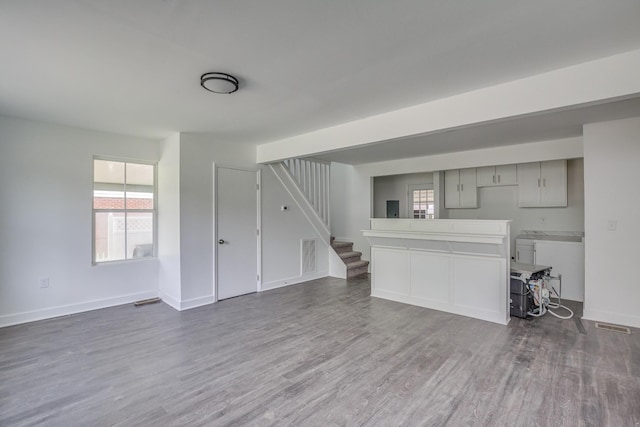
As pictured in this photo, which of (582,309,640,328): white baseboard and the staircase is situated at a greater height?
the staircase

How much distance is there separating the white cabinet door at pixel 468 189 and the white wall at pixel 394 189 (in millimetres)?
800

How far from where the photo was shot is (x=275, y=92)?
2816 millimetres

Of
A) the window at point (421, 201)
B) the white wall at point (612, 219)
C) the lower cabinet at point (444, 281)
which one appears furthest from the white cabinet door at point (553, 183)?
the lower cabinet at point (444, 281)

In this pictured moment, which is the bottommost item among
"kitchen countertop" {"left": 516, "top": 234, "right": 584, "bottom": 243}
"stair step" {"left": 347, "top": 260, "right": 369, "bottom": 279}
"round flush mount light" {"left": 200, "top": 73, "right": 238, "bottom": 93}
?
"stair step" {"left": 347, "top": 260, "right": 369, "bottom": 279}

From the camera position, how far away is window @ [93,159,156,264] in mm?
4238

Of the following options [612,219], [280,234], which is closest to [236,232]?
[280,234]

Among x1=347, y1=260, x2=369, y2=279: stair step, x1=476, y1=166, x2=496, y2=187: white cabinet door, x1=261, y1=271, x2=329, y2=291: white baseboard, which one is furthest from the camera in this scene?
x1=347, y1=260, x2=369, y2=279: stair step

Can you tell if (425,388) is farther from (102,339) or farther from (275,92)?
(102,339)

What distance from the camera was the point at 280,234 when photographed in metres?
5.43

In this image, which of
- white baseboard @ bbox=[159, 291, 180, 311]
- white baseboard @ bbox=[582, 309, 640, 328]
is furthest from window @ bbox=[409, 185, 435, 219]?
white baseboard @ bbox=[159, 291, 180, 311]

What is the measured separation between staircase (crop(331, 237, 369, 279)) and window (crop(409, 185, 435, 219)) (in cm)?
166

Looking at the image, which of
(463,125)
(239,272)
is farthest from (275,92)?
(239,272)

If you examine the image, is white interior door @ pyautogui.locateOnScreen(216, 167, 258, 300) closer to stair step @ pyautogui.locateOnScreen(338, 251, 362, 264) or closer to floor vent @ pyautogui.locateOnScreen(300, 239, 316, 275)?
floor vent @ pyautogui.locateOnScreen(300, 239, 316, 275)

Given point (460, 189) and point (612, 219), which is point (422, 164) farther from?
point (612, 219)
